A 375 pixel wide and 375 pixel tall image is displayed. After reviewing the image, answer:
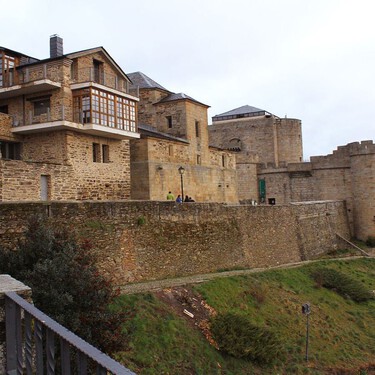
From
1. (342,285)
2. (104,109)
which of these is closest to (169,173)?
(104,109)

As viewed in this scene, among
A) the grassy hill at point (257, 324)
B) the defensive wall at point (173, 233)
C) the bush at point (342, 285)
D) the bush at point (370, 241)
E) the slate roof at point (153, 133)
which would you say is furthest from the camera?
the bush at point (370, 241)

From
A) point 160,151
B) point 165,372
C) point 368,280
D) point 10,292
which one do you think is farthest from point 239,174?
point 10,292

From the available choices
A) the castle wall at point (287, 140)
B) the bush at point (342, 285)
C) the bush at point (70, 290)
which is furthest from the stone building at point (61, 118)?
the castle wall at point (287, 140)

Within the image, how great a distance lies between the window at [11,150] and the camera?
22234 millimetres

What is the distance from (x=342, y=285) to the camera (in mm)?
20922

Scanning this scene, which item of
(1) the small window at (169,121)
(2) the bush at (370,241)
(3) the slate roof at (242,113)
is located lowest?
(2) the bush at (370,241)

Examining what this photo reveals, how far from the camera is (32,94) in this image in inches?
875

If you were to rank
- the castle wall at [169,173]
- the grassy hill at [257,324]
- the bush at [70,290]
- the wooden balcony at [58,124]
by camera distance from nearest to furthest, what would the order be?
the bush at [70,290], the grassy hill at [257,324], the wooden balcony at [58,124], the castle wall at [169,173]

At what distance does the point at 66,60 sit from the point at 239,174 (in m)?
21.3

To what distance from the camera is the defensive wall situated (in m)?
13.5

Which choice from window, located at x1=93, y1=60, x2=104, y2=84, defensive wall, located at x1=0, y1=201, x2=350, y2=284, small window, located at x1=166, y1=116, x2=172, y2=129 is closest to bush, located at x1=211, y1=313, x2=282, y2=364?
defensive wall, located at x1=0, y1=201, x2=350, y2=284

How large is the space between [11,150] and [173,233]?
32.7 ft

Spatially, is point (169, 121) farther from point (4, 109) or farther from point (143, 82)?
point (4, 109)

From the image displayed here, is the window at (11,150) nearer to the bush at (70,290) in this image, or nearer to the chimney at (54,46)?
the chimney at (54,46)
